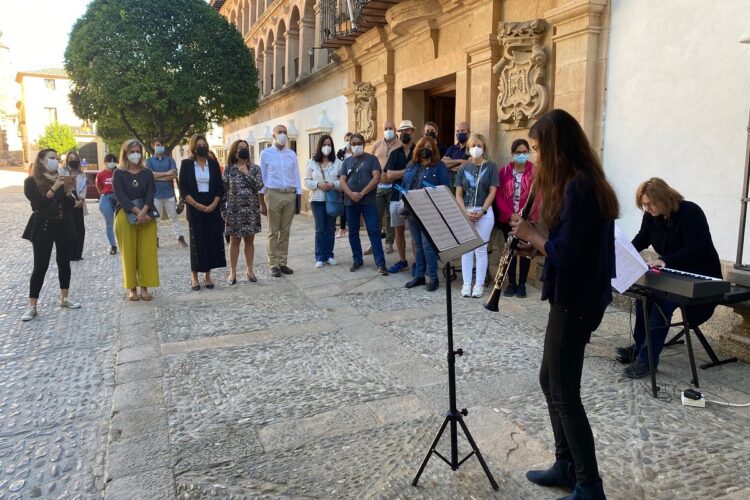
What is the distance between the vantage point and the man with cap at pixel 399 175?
820cm

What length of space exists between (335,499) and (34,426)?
215 centimetres

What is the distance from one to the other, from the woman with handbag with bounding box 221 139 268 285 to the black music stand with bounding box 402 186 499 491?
4.94 meters

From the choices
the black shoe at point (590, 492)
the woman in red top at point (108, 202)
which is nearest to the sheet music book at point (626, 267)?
the black shoe at point (590, 492)

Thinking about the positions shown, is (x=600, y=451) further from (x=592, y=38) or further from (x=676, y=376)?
(x=592, y=38)

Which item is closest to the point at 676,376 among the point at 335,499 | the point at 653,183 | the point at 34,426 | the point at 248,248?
the point at 653,183

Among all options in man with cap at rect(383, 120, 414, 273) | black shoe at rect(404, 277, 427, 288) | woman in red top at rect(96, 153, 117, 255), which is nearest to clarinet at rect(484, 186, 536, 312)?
black shoe at rect(404, 277, 427, 288)

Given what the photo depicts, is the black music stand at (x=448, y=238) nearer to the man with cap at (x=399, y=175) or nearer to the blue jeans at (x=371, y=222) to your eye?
the blue jeans at (x=371, y=222)

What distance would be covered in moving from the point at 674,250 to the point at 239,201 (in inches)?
202

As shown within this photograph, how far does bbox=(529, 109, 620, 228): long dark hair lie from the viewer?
7.86 feet

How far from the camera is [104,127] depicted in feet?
57.5

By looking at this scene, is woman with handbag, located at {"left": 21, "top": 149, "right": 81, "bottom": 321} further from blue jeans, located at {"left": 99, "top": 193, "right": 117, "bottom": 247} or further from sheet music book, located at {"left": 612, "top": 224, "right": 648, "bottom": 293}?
sheet music book, located at {"left": 612, "top": 224, "right": 648, "bottom": 293}

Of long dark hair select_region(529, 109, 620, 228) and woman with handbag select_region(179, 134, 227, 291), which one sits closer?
long dark hair select_region(529, 109, 620, 228)

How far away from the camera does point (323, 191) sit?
8.36 metres

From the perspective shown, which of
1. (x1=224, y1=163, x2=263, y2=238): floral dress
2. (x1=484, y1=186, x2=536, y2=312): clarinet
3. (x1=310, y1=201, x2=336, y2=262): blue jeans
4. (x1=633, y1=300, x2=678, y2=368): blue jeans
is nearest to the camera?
(x1=484, y1=186, x2=536, y2=312): clarinet
